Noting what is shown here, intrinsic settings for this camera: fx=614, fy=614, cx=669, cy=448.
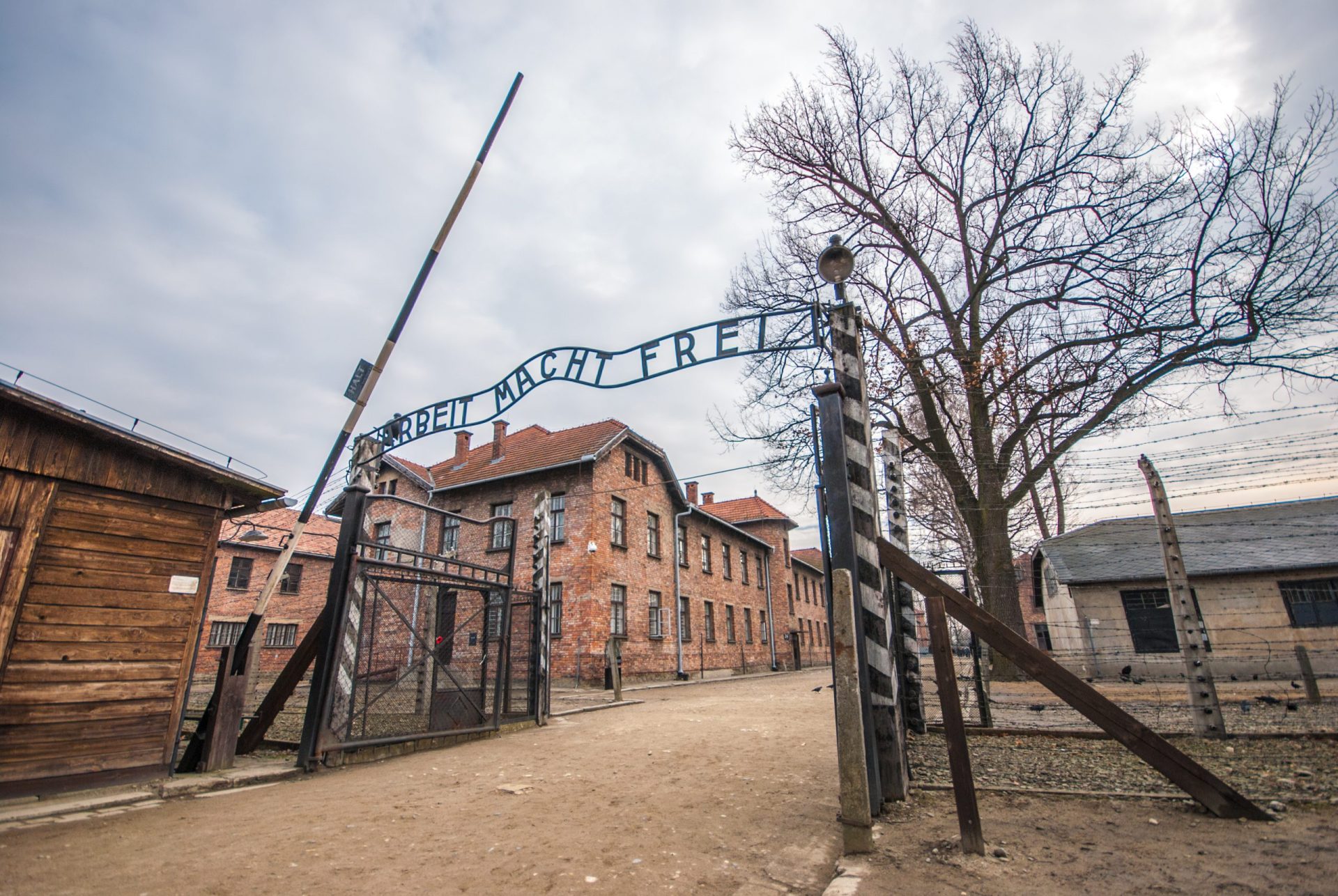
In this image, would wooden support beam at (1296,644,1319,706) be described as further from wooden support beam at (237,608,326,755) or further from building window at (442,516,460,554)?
building window at (442,516,460,554)

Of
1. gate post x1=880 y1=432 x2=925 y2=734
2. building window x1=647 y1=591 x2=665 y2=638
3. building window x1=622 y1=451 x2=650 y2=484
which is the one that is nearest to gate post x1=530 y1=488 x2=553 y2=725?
gate post x1=880 y1=432 x2=925 y2=734

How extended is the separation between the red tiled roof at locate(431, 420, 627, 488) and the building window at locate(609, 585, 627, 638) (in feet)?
15.0

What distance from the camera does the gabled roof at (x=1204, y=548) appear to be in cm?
1570

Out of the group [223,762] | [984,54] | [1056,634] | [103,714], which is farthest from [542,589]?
[1056,634]

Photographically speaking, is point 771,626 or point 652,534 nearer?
point 652,534

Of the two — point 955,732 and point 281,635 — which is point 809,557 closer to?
point 281,635

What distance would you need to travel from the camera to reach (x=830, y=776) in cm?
502

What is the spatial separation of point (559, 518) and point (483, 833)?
16.6 meters

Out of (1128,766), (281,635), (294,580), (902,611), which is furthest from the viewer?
(294,580)

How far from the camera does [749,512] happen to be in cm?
3472

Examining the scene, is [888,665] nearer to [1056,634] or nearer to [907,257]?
[907,257]

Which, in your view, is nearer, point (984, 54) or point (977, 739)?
point (977, 739)

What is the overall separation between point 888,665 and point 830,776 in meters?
1.50

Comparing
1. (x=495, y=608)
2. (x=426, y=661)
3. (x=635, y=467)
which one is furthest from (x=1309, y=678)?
(x=635, y=467)
